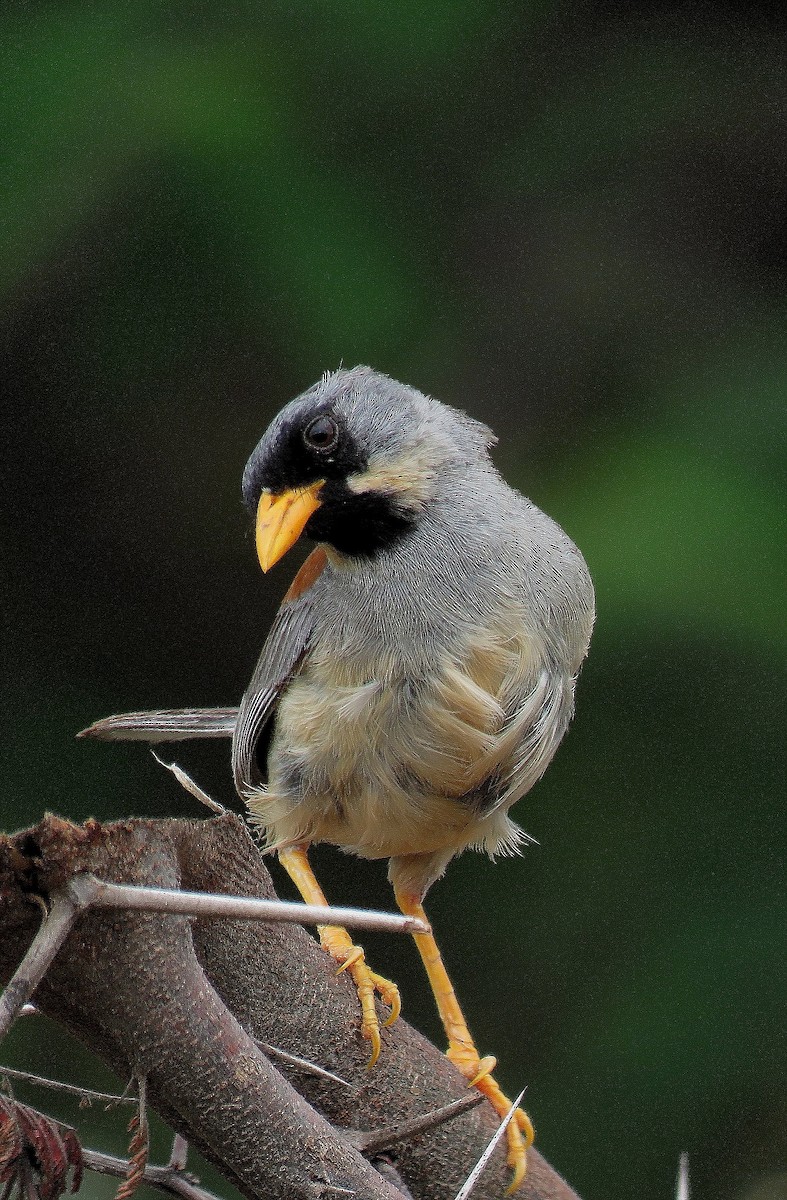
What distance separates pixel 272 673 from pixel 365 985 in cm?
70

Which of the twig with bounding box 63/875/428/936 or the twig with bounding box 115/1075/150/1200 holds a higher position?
the twig with bounding box 63/875/428/936

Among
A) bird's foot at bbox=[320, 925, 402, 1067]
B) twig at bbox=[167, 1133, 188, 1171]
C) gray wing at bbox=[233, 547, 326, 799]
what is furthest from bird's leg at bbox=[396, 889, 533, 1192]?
twig at bbox=[167, 1133, 188, 1171]

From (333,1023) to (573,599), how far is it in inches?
35.7

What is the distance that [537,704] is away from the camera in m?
1.91

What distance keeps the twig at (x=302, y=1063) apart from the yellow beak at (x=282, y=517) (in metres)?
0.78

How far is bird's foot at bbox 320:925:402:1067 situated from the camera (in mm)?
1349

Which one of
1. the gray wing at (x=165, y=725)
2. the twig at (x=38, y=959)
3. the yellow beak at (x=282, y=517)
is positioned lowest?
the gray wing at (x=165, y=725)

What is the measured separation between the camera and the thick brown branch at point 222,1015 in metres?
0.92

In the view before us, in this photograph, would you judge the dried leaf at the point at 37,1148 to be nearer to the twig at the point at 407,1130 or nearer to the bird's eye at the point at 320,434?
the twig at the point at 407,1130

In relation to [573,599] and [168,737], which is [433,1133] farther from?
[168,737]

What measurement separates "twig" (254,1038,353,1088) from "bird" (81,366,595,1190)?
47 cm

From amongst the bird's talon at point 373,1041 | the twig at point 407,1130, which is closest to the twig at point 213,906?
the twig at point 407,1130

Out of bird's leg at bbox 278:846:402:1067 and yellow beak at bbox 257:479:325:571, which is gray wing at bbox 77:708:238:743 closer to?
bird's leg at bbox 278:846:402:1067

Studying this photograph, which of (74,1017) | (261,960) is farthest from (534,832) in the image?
(74,1017)
